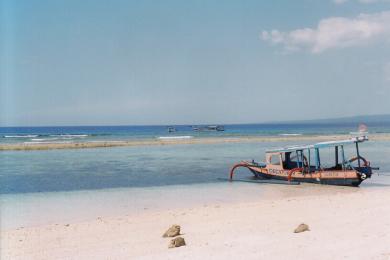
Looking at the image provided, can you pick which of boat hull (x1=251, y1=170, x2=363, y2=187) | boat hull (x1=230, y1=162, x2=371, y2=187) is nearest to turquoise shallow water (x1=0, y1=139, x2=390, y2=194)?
boat hull (x1=230, y1=162, x2=371, y2=187)

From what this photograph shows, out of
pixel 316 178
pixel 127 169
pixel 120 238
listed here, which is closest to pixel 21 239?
pixel 120 238

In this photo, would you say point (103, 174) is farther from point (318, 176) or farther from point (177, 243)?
point (177, 243)

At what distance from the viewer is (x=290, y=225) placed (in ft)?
39.5

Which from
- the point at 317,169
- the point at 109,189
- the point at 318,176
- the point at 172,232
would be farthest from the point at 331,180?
the point at 172,232

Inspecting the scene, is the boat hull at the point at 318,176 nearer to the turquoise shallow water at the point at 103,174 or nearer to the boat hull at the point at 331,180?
the boat hull at the point at 331,180

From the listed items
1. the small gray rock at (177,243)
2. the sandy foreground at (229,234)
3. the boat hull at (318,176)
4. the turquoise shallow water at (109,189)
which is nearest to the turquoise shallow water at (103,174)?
the turquoise shallow water at (109,189)

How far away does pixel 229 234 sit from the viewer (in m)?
11.2

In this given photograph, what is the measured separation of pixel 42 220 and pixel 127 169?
14.7 metres

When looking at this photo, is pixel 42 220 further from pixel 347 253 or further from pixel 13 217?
pixel 347 253

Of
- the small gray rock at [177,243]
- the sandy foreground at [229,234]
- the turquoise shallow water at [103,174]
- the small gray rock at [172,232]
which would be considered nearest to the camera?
the sandy foreground at [229,234]

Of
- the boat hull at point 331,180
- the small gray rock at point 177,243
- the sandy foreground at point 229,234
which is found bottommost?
the boat hull at point 331,180

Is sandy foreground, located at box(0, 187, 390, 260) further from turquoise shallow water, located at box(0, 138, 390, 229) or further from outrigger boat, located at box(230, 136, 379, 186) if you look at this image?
outrigger boat, located at box(230, 136, 379, 186)

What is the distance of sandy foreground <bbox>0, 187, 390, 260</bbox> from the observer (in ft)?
29.9

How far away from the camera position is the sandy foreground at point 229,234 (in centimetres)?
911
